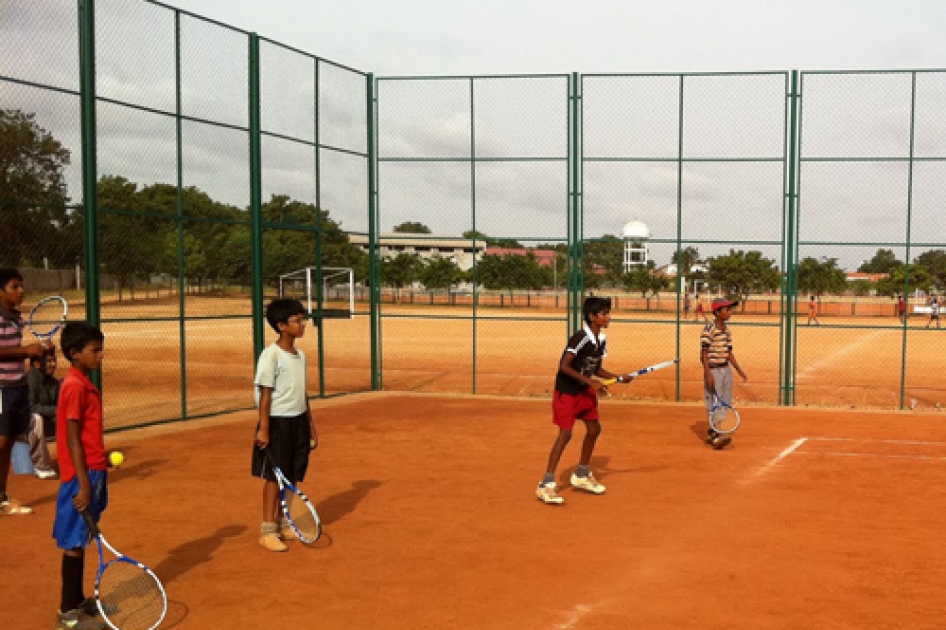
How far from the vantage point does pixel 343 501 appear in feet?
25.0

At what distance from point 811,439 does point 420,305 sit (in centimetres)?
4461

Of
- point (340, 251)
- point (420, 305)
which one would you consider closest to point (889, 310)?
point (420, 305)

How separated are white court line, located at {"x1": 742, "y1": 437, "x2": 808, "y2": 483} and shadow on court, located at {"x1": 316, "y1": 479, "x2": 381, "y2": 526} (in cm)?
377

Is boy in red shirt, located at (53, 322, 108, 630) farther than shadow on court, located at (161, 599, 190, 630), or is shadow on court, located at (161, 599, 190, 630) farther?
shadow on court, located at (161, 599, 190, 630)

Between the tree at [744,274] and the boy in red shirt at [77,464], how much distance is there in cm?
4449

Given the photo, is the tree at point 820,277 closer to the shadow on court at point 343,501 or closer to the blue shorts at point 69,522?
the shadow on court at point 343,501

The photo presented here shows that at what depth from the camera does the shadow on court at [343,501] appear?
7.14m

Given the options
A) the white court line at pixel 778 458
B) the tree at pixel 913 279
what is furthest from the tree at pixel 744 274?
the white court line at pixel 778 458

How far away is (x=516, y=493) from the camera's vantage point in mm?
7914

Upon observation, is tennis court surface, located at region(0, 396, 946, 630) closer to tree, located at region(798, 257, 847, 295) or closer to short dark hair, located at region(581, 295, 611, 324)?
short dark hair, located at region(581, 295, 611, 324)

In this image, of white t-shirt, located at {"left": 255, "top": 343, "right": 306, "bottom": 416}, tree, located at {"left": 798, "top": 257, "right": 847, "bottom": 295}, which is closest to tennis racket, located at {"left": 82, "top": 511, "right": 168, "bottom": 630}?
white t-shirt, located at {"left": 255, "top": 343, "right": 306, "bottom": 416}

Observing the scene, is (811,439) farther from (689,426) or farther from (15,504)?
(15,504)

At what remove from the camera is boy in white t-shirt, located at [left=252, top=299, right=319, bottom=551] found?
5.94 metres

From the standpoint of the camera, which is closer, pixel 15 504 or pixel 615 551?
pixel 615 551
